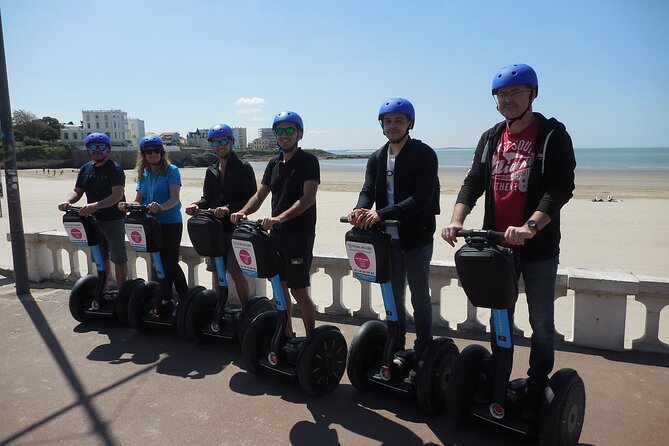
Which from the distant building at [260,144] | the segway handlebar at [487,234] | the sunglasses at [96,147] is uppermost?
the distant building at [260,144]

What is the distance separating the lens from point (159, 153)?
4926 millimetres

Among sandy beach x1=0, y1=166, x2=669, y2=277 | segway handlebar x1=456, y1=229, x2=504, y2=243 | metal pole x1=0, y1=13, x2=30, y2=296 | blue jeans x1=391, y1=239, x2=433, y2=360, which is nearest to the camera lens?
segway handlebar x1=456, y1=229, x2=504, y2=243

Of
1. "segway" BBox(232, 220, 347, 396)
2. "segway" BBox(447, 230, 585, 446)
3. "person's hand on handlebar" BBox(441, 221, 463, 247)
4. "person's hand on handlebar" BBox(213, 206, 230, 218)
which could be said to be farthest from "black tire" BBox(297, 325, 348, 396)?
"person's hand on handlebar" BBox(213, 206, 230, 218)

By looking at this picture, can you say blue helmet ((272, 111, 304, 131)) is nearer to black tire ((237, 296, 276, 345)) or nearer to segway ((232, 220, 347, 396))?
segway ((232, 220, 347, 396))

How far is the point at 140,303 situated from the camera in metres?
4.86

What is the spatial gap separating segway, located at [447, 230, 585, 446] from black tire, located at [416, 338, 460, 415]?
202 millimetres

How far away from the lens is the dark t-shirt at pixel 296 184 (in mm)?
3826

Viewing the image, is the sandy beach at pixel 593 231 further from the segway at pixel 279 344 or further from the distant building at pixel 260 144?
the distant building at pixel 260 144

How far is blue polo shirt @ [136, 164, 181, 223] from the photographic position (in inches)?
194

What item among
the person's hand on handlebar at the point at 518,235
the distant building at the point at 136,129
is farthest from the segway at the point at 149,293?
the distant building at the point at 136,129

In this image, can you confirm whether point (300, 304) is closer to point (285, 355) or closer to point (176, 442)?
point (285, 355)

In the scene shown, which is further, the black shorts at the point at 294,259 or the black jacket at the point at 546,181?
the black shorts at the point at 294,259

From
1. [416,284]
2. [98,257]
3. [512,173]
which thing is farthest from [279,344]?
[98,257]

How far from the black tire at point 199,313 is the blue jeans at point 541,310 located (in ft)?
9.32
